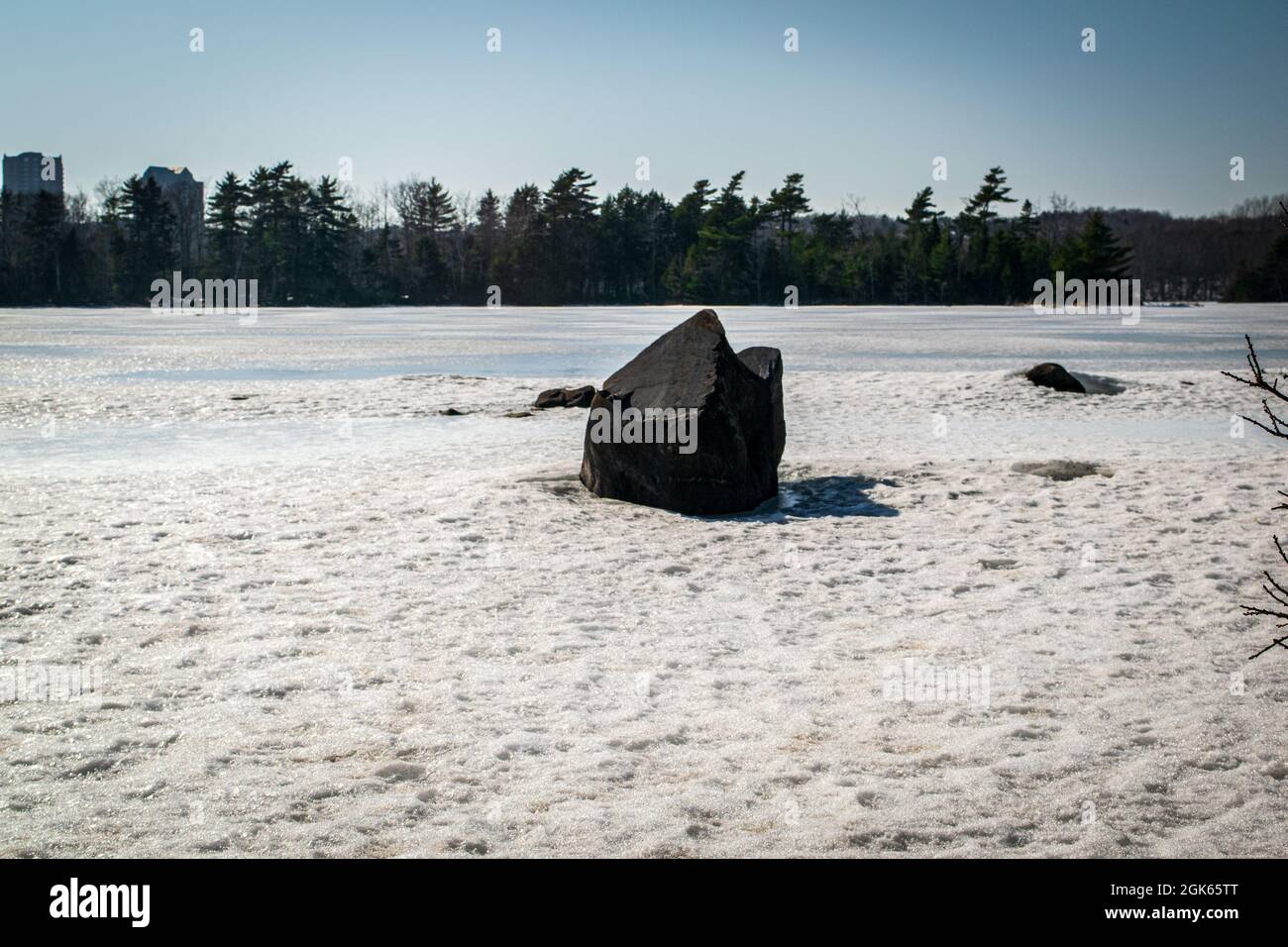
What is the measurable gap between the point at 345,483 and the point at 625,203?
249 ft

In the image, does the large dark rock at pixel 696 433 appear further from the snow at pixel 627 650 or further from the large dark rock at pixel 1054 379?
the large dark rock at pixel 1054 379

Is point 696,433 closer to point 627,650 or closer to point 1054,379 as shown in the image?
point 627,650

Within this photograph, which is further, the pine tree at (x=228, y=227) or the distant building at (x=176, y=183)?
the distant building at (x=176, y=183)

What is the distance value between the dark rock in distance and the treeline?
55869mm

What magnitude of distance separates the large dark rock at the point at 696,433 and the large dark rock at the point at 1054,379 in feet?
27.2

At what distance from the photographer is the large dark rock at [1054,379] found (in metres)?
15.3

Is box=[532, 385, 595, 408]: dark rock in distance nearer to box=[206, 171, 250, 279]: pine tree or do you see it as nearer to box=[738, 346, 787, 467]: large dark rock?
box=[738, 346, 787, 467]: large dark rock

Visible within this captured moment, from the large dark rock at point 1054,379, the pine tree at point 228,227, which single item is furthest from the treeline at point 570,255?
the large dark rock at point 1054,379

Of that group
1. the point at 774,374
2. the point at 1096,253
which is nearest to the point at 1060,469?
the point at 774,374

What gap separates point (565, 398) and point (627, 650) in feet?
31.4

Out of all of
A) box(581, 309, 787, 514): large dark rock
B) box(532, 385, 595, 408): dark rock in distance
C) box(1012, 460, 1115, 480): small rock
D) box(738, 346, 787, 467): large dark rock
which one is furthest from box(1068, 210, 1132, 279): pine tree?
box(581, 309, 787, 514): large dark rock

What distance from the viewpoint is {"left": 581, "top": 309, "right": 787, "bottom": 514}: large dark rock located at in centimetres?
812

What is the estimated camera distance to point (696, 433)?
26.4 ft

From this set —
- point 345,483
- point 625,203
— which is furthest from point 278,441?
point 625,203
